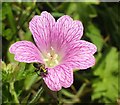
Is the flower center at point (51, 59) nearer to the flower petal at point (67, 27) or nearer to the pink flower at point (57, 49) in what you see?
the pink flower at point (57, 49)

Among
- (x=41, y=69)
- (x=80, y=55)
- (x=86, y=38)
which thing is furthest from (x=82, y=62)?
(x=86, y=38)

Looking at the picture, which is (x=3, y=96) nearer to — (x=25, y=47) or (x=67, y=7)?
(x=25, y=47)

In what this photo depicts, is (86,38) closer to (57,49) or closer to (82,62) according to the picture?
(57,49)

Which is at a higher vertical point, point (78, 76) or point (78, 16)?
point (78, 16)

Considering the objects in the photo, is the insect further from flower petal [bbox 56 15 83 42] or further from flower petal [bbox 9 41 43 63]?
flower petal [bbox 56 15 83 42]

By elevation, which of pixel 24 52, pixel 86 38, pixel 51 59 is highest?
pixel 24 52

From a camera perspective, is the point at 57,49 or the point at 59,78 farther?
the point at 57,49

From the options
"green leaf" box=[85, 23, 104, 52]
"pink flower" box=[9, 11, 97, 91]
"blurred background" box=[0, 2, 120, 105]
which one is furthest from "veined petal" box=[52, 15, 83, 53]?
"green leaf" box=[85, 23, 104, 52]

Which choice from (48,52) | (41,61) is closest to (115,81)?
(48,52)

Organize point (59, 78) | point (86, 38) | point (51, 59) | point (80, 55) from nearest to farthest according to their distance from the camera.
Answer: point (59, 78)
point (80, 55)
point (51, 59)
point (86, 38)
